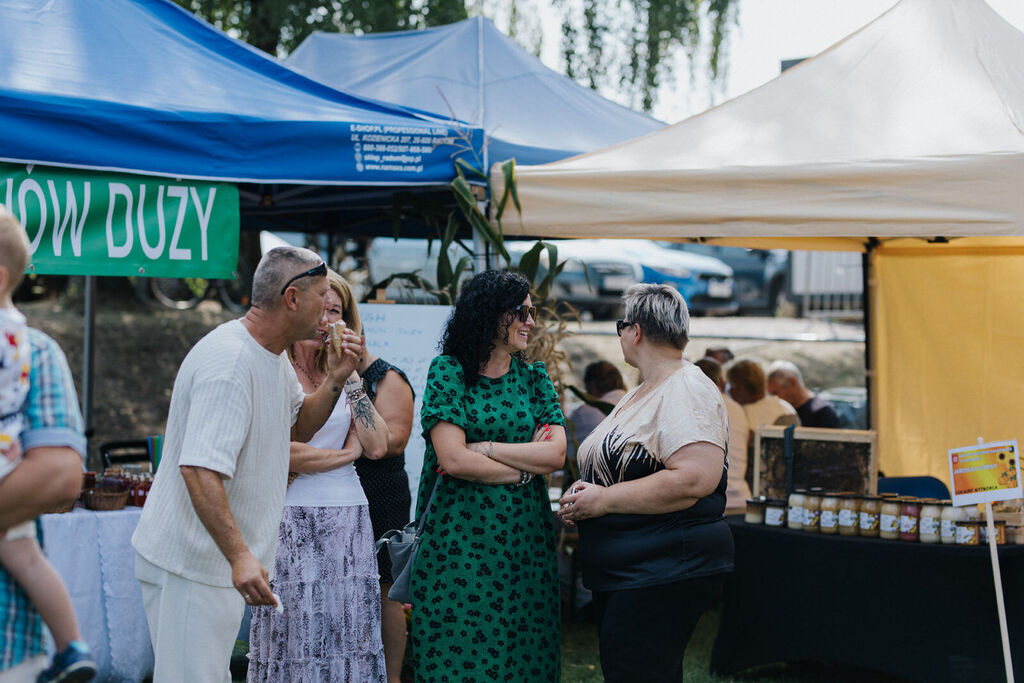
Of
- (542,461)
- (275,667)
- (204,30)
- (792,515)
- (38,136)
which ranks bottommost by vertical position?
(275,667)

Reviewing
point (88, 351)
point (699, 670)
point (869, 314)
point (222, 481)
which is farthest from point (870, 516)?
point (88, 351)

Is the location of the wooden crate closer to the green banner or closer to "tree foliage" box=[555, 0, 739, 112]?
the green banner

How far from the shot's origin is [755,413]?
6.07 metres

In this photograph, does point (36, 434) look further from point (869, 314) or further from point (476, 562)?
point (869, 314)

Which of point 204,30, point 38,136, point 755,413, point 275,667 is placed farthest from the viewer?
point 755,413

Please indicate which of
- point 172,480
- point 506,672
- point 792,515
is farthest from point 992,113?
point 172,480

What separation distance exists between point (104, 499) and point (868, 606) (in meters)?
3.32

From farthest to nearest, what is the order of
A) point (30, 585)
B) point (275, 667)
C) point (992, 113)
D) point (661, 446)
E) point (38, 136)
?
point (992, 113) → point (38, 136) → point (275, 667) → point (661, 446) → point (30, 585)

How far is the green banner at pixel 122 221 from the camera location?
3.85 metres

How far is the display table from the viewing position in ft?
13.9

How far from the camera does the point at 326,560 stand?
3.58m

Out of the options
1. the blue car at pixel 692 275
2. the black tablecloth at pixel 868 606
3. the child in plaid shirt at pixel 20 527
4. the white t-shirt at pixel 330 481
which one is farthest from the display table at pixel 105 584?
the blue car at pixel 692 275

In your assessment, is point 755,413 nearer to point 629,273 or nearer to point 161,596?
point 161,596

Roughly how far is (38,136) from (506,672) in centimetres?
259
